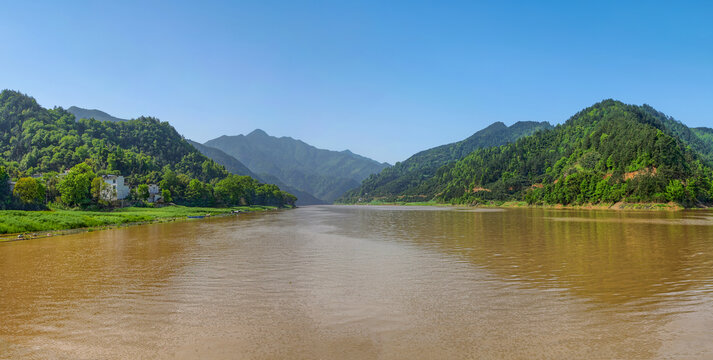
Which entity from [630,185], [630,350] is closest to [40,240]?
[630,350]

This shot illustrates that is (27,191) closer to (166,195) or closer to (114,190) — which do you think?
(114,190)

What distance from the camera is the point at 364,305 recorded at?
1688 cm

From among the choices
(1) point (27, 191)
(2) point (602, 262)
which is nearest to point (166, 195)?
(1) point (27, 191)

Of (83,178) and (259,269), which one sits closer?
(259,269)

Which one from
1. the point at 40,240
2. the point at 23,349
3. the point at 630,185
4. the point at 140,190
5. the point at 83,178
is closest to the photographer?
the point at 23,349

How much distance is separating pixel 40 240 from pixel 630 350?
54514 mm

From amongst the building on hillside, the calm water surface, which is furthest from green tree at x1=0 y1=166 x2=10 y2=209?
the calm water surface

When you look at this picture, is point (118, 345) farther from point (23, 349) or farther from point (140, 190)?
point (140, 190)

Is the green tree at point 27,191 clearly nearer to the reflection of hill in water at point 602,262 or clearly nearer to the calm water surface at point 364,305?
the calm water surface at point 364,305

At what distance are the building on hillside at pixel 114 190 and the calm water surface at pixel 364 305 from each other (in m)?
97.2

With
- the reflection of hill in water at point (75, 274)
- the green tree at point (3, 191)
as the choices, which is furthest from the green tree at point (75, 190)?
the reflection of hill in water at point (75, 274)

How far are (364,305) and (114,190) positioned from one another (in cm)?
13272

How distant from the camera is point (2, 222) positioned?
5216cm

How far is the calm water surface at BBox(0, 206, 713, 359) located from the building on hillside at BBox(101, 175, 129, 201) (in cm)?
9723
